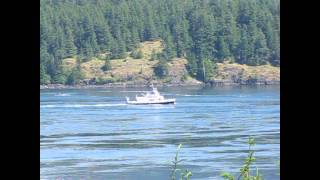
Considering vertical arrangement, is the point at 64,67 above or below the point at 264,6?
below

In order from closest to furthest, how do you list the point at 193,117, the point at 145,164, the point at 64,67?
the point at 145,164
the point at 193,117
the point at 64,67

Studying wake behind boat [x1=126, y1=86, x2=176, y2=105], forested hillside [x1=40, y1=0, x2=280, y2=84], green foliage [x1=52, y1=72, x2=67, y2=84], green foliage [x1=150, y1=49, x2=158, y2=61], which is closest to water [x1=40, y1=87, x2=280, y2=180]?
wake behind boat [x1=126, y1=86, x2=176, y2=105]

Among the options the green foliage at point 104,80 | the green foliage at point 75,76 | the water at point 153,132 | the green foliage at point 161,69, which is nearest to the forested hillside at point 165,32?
the green foliage at point 75,76

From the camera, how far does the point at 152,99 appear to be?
21.9 meters

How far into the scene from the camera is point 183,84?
71.7 feet

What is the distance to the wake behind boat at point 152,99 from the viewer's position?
21.6 m

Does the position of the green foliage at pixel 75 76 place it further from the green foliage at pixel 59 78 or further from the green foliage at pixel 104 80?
the green foliage at pixel 104 80

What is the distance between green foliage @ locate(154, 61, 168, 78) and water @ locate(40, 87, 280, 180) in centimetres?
53

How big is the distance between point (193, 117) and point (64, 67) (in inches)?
178

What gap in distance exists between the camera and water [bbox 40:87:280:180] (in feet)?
41.8
